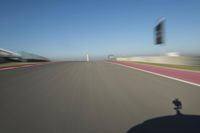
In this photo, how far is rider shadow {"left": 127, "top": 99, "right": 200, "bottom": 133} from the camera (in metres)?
4.41

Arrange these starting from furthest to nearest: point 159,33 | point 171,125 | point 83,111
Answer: point 159,33, point 83,111, point 171,125

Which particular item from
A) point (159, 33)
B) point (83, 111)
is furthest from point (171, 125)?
point (159, 33)

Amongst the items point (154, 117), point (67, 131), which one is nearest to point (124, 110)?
point (154, 117)

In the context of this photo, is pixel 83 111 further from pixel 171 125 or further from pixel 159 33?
pixel 159 33

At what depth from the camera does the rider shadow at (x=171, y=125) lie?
441 centimetres

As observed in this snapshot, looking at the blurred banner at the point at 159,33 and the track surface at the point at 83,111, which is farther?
the blurred banner at the point at 159,33

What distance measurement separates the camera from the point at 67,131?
4488mm

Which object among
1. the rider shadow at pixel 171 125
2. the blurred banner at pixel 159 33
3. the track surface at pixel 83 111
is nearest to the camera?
the rider shadow at pixel 171 125

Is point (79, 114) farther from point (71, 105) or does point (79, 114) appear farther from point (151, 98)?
point (151, 98)

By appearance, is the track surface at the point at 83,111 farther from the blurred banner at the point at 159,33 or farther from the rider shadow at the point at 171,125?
the blurred banner at the point at 159,33

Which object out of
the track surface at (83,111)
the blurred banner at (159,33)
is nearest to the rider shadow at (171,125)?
the track surface at (83,111)

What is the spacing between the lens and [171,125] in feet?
15.6

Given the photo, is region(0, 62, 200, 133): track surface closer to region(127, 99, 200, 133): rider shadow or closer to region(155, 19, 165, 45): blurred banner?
region(127, 99, 200, 133): rider shadow

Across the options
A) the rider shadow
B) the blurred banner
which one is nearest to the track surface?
the rider shadow
